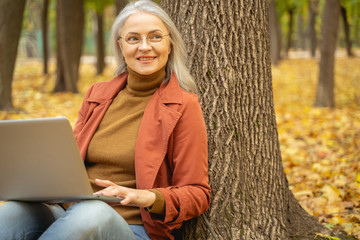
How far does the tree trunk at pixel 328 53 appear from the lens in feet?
26.2

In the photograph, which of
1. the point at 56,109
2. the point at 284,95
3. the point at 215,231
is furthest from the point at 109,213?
the point at 284,95

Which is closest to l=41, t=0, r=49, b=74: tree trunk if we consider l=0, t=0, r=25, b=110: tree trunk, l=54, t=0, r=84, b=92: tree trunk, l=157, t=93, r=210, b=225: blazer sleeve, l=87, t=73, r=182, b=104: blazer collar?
l=54, t=0, r=84, b=92: tree trunk

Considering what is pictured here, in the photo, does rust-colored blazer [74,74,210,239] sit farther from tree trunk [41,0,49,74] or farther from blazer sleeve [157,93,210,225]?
tree trunk [41,0,49,74]

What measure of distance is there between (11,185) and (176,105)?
87 cm

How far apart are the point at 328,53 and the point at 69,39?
19.5ft

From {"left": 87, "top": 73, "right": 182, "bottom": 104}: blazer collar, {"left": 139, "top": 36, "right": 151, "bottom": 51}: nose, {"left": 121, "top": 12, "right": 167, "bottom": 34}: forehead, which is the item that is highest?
{"left": 121, "top": 12, "right": 167, "bottom": 34}: forehead

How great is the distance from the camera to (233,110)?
2.48m

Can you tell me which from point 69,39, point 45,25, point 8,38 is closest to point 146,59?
point 8,38

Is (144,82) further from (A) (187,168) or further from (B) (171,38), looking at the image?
(A) (187,168)

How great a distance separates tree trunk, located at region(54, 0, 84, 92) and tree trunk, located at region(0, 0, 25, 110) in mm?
3235

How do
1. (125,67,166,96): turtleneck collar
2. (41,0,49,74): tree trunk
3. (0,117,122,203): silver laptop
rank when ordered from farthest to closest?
(41,0,49,74): tree trunk
(125,67,166,96): turtleneck collar
(0,117,122,203): silver laptop

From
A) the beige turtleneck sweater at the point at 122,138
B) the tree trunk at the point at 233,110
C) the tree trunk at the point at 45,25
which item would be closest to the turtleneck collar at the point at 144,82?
the beige turtleneck sweater at the point at 122,138

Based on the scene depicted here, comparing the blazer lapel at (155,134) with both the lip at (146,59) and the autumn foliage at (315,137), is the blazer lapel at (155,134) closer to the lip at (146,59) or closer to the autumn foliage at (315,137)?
the lip at (146,59)

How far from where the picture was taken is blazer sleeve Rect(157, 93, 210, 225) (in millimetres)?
1973
